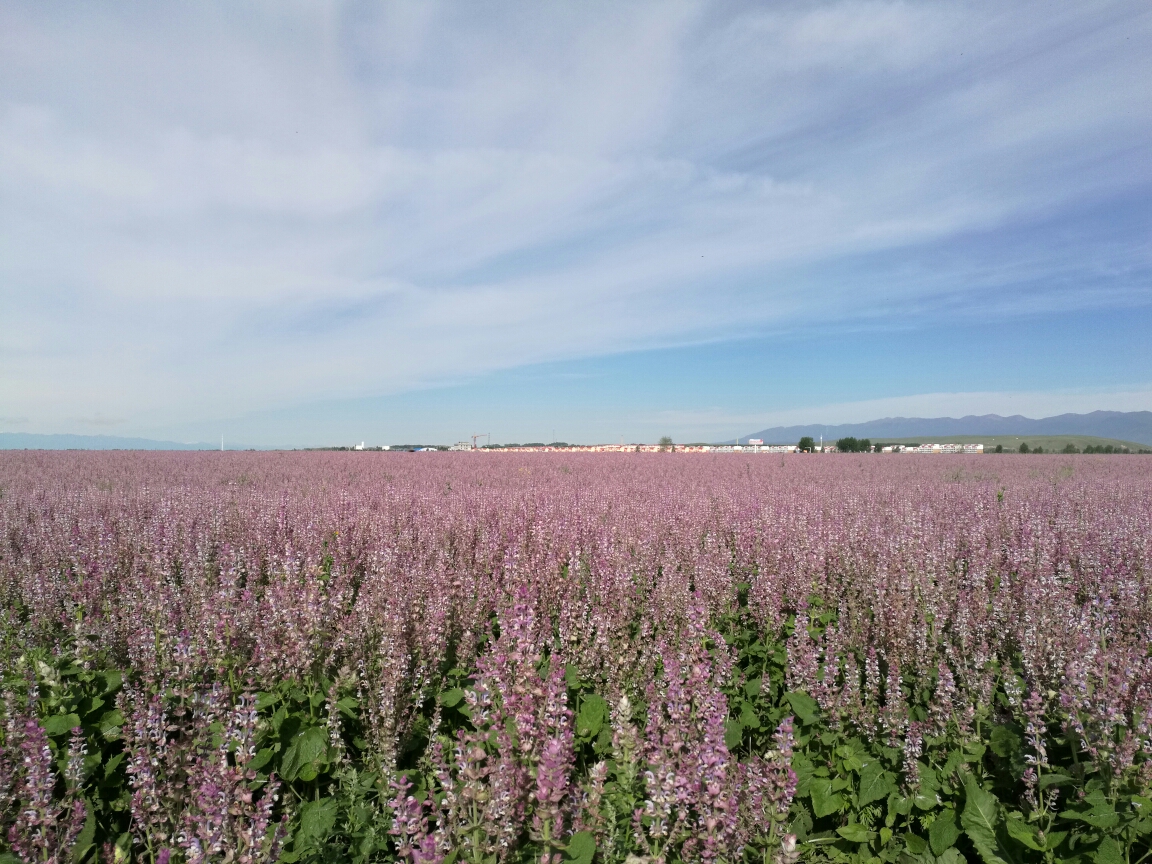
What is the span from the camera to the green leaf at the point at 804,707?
11.0 feet

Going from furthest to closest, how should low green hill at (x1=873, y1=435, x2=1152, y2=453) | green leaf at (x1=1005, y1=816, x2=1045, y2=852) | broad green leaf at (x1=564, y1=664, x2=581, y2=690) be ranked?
low green hill at (x1=873, y1=435, x2=1152, y2=453), broad green leaf at (x1=564, y1=664, x2=581, y2=690), green leaf at (x1=1005, y1=816, x2=1045, y2=852)

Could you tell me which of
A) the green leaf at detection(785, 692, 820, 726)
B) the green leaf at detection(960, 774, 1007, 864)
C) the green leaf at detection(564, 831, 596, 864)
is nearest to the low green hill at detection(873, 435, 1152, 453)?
the green leaf at detection(785, 692, 820, 726)

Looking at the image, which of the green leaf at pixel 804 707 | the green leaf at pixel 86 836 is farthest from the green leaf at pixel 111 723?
the green leaf at pixel 804 707

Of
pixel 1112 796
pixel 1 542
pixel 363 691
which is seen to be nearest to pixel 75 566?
pixel 1 542

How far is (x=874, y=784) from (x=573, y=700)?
1.68m

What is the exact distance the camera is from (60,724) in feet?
9.36

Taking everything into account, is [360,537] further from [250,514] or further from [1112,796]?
[1112,796]

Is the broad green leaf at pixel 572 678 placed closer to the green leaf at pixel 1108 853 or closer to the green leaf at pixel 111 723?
the green leaf at pixel 111 723

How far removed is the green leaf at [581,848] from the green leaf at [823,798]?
4.71ft

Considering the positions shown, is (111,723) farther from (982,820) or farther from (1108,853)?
(1108,853)

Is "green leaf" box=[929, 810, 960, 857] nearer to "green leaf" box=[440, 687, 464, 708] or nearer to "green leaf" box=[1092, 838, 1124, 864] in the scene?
"green leaf" box=[1092, 838, 1124, 864]

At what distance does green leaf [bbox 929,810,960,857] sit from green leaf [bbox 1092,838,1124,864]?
491 millimetres

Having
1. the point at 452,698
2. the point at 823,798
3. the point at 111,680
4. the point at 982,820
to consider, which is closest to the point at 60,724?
the point at 111,680

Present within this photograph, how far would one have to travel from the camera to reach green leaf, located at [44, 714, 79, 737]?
2820 mm
